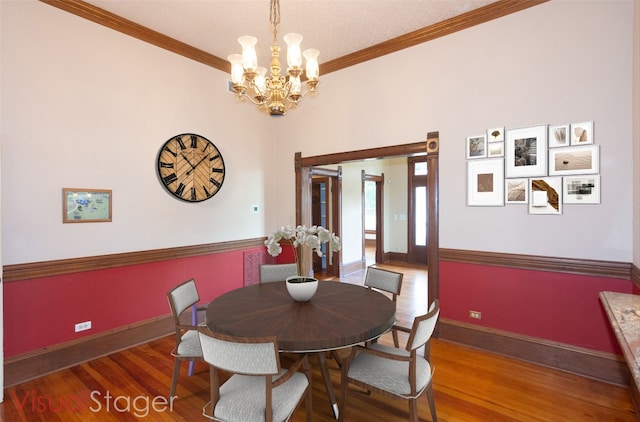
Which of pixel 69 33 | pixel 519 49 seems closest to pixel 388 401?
pixel 519 49

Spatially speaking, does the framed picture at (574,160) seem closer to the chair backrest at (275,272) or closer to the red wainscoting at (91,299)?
the chair backrest at (275,272)

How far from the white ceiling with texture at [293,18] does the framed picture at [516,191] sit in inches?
69.4

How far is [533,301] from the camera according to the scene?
2992mm

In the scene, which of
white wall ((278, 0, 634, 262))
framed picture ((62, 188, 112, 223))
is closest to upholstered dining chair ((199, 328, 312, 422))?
framed picture ((62, 188, 112, 223))

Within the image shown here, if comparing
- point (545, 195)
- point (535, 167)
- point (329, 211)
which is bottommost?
point (329, 211)

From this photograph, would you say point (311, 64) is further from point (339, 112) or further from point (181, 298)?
point (181, 298)

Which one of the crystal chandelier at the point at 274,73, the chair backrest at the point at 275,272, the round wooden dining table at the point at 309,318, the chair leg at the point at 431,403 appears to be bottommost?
the chair leg at the point at 431,403

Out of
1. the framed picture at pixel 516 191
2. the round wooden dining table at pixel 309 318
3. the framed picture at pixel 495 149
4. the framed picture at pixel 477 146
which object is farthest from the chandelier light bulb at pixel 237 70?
the framed picture at pixel 516 191

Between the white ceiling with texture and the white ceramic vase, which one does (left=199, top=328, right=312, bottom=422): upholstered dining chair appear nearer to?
the white ceramic vase

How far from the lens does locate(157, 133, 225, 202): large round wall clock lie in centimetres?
370

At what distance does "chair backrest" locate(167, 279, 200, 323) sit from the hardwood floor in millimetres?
689

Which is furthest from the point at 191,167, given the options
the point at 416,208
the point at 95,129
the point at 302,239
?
the point at 416,208

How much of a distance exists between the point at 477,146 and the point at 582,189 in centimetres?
95

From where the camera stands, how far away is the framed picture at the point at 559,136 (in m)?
2.79
